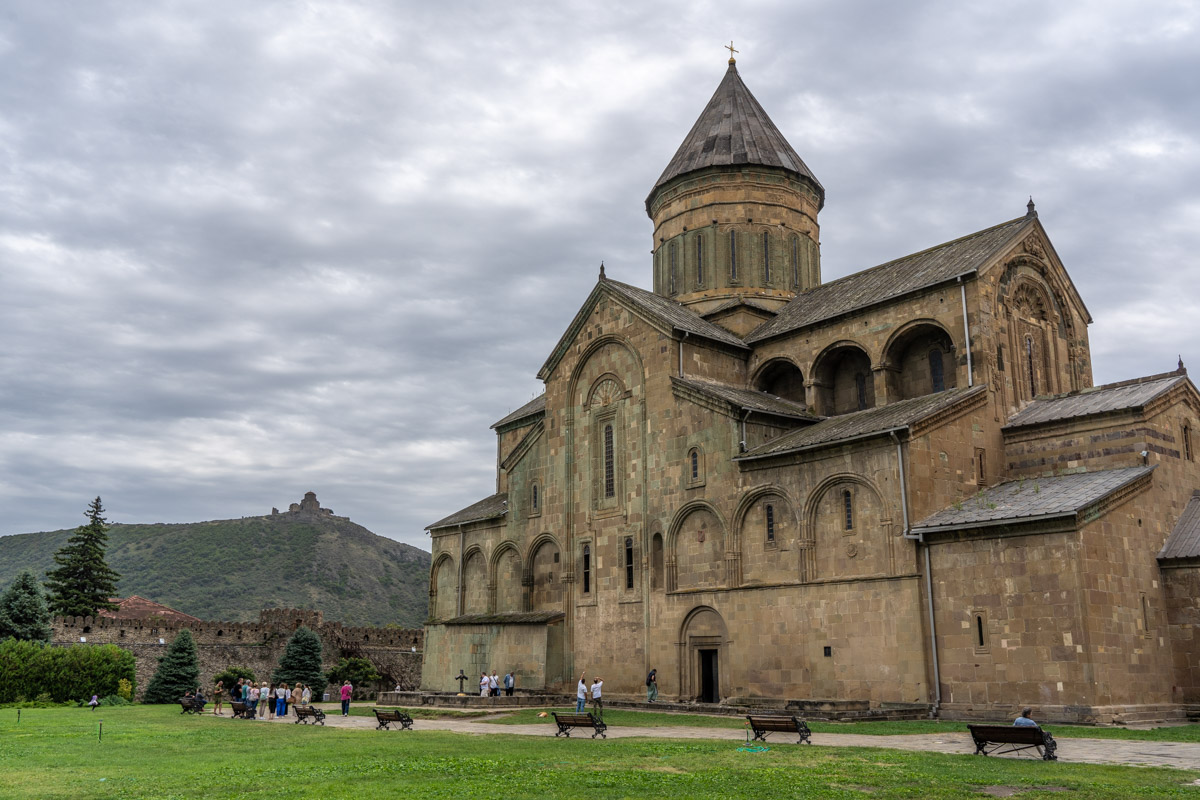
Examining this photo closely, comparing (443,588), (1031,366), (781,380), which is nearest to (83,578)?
(443,588)

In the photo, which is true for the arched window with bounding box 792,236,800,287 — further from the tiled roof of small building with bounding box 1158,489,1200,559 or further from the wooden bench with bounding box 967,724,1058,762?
the wooden bench with bounding box 967,724,1058,762

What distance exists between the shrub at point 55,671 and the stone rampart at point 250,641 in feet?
16.6

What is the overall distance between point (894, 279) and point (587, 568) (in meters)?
13.4

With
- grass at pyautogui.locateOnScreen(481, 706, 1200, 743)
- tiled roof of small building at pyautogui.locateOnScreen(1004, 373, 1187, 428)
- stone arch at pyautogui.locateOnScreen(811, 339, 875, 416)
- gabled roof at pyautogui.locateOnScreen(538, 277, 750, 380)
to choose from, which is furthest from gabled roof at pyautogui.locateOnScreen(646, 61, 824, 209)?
grass at pyautogui.locateOnScreen(481, 706, 1200, 743)

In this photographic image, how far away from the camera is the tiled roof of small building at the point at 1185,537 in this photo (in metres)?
22.6

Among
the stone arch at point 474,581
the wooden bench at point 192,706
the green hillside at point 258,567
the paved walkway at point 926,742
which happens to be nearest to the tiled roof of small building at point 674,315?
the stone arch at point 474,581

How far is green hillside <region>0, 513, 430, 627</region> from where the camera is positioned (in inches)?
3383

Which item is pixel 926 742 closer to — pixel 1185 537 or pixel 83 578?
pixel 1185 537

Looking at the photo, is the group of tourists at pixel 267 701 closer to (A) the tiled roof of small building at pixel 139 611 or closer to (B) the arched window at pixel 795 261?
(B) the arched window at pixel 795 261

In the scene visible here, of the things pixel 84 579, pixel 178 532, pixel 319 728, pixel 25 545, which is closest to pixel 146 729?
pixel 319 728

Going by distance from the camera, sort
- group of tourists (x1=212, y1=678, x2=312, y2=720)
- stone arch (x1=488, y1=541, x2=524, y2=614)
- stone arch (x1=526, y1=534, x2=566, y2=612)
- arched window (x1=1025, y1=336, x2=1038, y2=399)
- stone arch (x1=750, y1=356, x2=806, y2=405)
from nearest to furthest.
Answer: arched window (x1=1025, y1=336, x2=1038, y2=399) → group of tourists (x1=212, y1=678, x2=312, y2=720) → stone arch (x1=750, y1=356, x2=806, y2=405) → stone arch (x1=526, y1=534, x2=566, y2=612) → stone arch (x1=488, y1=541, x2=524, y2=614)

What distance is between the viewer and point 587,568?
31828mm

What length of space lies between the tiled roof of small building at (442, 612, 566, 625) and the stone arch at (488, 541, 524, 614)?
562 millimetres

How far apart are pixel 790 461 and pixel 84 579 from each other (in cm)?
4068
